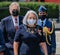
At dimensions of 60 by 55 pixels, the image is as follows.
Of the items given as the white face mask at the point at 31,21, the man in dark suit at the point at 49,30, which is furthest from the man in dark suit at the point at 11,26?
the white face mask at the point at 31,21

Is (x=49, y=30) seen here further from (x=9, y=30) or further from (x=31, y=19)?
(x=31, y=19)

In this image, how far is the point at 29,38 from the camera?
19.0 ft

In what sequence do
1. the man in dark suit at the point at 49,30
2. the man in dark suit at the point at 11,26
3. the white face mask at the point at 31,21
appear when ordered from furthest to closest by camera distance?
the man in dark suit at the point at 49,30 → the man in dark suit at the point at 11,26 → the white face mask at the point at 31,21

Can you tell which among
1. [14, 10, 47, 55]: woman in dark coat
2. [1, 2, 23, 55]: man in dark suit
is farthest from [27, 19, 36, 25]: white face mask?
[1, 2, 23, 55]: man in dark suit

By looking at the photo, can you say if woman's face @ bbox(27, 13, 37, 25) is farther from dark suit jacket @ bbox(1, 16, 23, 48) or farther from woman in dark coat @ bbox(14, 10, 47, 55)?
dark suit jacket @ bbox(1, 16, 23, 48)

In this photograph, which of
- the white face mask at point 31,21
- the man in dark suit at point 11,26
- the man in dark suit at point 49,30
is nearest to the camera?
the white face mask at point 31,21

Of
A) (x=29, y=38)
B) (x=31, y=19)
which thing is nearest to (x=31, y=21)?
(x=31, y=19)

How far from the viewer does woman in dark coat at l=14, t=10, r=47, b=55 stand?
19.0 ft

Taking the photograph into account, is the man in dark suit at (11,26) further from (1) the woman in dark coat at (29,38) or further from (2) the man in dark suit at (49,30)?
(1) the woman in dark coat at (29,38)

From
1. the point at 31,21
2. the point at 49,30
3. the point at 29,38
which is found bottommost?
the point at 49,30

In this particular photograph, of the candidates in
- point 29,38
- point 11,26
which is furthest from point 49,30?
point 29,38

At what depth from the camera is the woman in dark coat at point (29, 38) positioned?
5777 millimetres

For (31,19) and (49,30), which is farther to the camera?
(49,30)

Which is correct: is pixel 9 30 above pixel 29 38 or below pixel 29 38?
below
